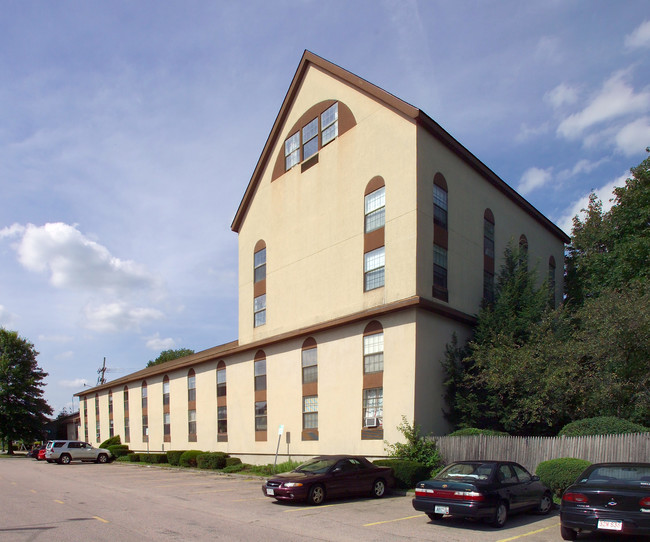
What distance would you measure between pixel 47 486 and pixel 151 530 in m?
12.8

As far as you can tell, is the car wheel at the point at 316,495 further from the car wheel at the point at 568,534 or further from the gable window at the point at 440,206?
the gable window at the point at 440,206

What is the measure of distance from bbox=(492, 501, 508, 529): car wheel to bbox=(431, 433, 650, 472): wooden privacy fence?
5.73m

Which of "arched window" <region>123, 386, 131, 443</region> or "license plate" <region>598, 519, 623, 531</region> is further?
"arched window" <region>123, 386, 131, 443</region>

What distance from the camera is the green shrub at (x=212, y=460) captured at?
3091 cm

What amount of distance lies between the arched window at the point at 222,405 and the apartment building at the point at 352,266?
12 cm

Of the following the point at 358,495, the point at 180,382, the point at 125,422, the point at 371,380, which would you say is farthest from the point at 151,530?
the point at 125,422

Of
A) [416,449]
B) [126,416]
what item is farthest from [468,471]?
[126,416]

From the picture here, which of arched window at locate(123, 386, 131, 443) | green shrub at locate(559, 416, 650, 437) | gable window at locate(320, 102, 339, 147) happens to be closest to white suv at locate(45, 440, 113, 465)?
arched window at locate(123, 386, 131, 443)

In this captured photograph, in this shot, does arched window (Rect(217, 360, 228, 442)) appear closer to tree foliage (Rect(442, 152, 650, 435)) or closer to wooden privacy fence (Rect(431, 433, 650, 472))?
tree foliage (Rect(442, 152, 650, 435))

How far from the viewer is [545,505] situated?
1425 cm

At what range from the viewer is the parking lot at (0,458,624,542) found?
1120cm

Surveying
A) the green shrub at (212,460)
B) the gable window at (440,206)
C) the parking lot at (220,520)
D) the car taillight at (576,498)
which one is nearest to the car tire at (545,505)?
the parking lot at (220,520)

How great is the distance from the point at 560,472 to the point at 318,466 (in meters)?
6.69

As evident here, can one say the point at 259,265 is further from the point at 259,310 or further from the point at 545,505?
the point at 545,505
